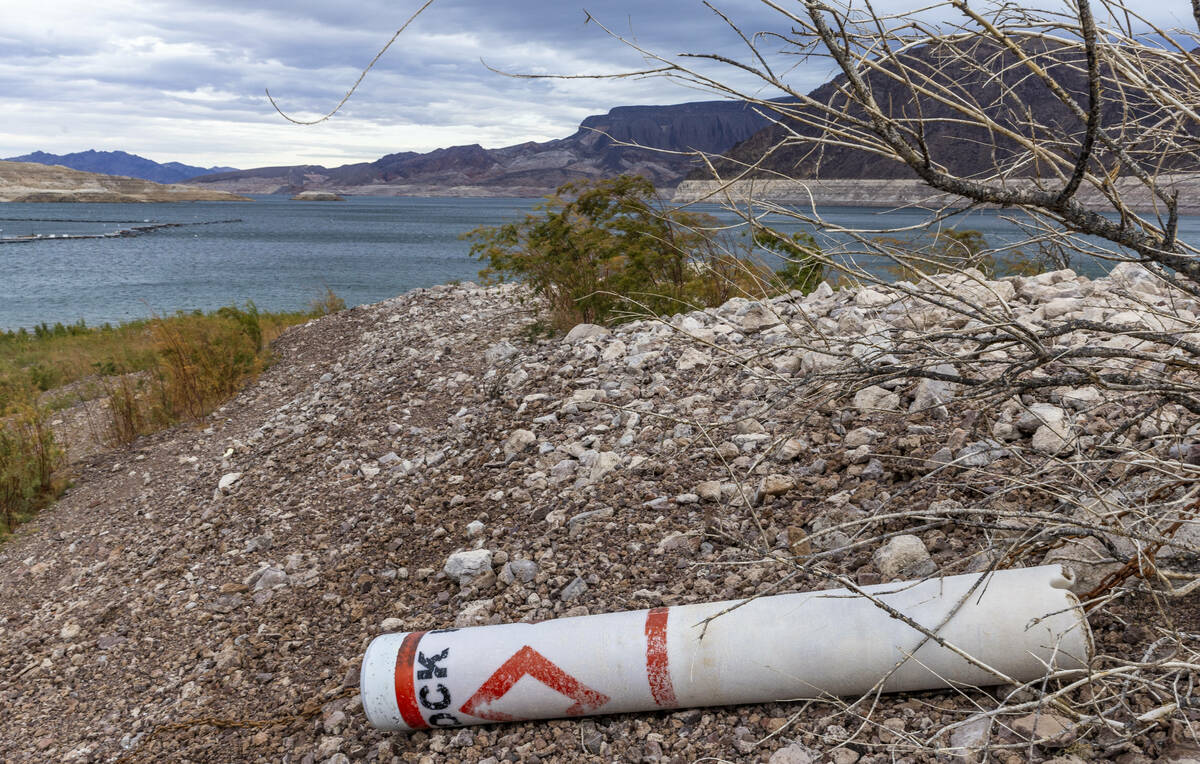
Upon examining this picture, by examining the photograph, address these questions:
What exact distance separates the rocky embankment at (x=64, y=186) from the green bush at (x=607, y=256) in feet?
386

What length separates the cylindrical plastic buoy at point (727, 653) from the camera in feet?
6.48

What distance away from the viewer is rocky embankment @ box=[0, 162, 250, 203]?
4016 inches

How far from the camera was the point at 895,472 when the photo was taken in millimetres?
3018

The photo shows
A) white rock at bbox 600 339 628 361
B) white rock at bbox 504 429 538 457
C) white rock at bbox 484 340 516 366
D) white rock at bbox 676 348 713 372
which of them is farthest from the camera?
white rock at bbox 484 340 516 366

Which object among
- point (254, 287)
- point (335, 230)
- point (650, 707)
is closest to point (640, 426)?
point (650, 707)

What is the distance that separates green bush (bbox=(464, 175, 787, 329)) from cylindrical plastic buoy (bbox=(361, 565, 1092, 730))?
4.11 meters

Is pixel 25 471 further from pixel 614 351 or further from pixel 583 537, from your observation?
pixel 583 537

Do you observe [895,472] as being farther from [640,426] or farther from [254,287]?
[254,287]

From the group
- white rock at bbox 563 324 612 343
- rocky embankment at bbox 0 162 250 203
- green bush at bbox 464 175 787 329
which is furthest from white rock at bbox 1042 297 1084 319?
rocky embankment at bbox 0 162 250 203

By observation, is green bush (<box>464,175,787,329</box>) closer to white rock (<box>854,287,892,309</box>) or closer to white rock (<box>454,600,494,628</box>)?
white rock (<box>854,287,892,309</box>)

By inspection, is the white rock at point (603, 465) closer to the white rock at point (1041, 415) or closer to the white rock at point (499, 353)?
the white rock at point (1041, 415)

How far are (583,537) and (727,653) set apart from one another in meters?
1.12

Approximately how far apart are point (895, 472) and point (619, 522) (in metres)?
1.09

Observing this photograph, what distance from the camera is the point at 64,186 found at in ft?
348
